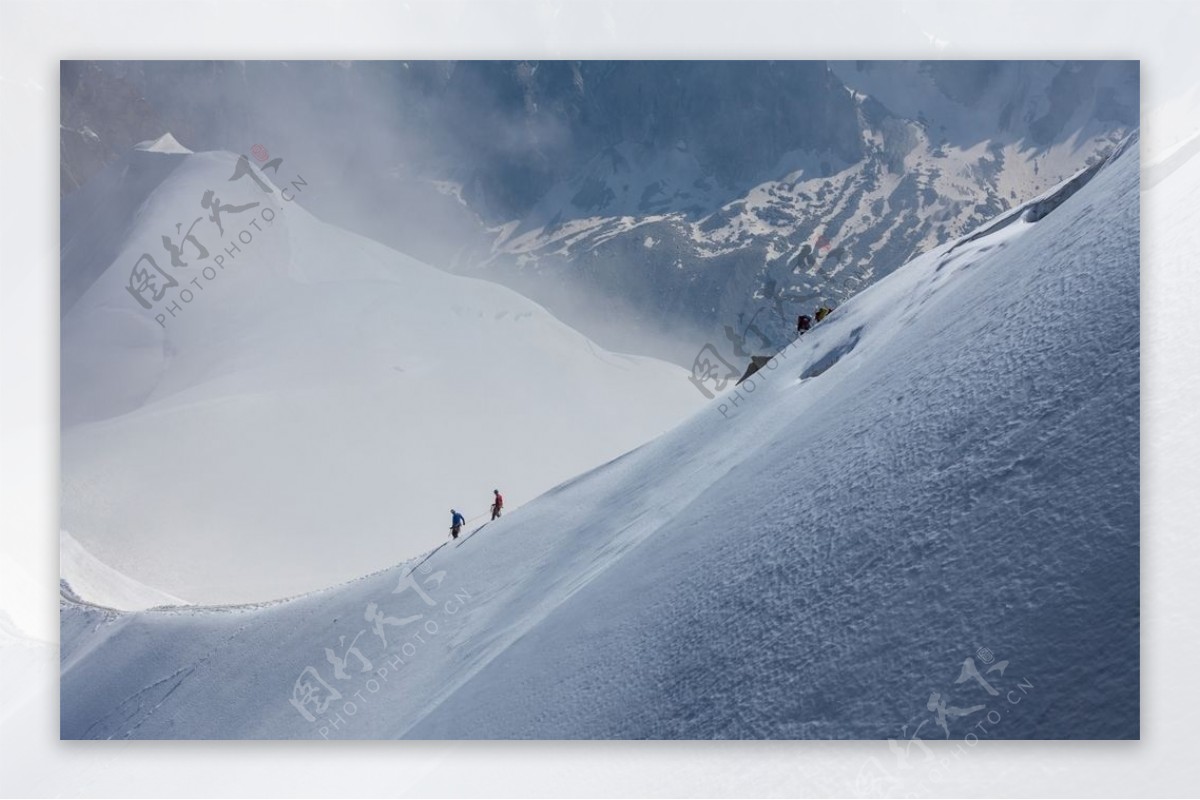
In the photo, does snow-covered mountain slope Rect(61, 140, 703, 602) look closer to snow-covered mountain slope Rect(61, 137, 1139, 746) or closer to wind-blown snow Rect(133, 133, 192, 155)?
wind-blown snow Rect(133, 133, 192, 155)

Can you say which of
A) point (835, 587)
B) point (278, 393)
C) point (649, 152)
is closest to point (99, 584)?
point (278, 393)

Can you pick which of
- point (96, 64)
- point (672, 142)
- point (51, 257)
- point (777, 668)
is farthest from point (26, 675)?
point (672, 142)

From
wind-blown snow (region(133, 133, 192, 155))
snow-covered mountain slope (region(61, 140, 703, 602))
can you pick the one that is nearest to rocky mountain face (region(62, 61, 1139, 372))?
wind-blown snow (region(133, 133, 192, 155))

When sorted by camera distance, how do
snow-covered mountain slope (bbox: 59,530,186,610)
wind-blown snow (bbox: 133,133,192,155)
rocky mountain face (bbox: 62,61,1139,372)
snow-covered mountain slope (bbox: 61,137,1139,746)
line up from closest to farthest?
snow-covered mountain slope (bbox: 61,137,1139,746) < snow-covered mountain slope (bbox: 59,530,186,610) < rocky mountain face (bbox: 62,61,1139,372) < wind-blown snow (bbox: 133,133,192,155)

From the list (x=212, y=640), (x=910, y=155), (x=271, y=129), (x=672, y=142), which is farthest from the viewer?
(x=672, y=142)

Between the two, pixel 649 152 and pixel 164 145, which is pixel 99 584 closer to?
pixel 164 145

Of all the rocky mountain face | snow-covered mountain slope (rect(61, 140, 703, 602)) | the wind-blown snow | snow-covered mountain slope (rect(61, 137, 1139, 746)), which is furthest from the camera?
the wind-blown snow

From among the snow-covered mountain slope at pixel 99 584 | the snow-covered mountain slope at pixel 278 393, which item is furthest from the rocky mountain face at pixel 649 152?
the snow-covered mountain slope at pixel 99 584

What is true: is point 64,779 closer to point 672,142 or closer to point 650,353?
point 650,353
